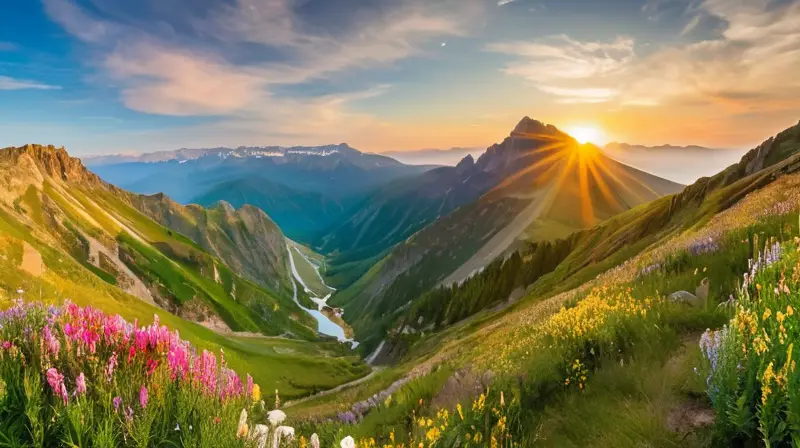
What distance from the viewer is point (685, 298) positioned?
8.90 meters

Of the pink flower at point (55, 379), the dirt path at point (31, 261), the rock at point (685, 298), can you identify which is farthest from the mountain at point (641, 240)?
the dirt path at point (31, 261)

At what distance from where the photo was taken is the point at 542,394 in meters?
7.03

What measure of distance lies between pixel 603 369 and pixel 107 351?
706 centimetres

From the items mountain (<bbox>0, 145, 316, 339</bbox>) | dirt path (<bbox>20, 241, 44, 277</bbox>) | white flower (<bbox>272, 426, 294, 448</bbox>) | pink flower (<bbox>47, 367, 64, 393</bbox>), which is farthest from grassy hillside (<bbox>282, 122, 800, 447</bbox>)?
dirt path (<bbox>20, 241, 44, 277</bbox>)

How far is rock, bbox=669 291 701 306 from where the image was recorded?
28.4 feet

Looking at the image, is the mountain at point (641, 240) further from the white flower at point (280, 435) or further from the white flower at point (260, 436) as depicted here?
the white flower at point (260, 436)

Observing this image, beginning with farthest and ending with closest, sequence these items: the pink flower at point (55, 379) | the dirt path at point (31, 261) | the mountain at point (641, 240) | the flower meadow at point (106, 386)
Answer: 1. the dirt path at point (31, 261)
2. the mountain at point (641, 240)
3. the pink flower at point (55, 379)
4. the flower meadow at point (106, 386)

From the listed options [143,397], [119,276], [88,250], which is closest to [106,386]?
[143,397]

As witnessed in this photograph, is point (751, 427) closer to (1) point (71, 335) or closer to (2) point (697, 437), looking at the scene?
(2) point (697, 437)

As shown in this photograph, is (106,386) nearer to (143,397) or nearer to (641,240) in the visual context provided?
(143,397)

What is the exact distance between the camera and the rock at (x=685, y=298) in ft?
28.4

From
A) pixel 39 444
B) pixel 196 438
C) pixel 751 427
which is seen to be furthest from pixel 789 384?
pixel 39 444

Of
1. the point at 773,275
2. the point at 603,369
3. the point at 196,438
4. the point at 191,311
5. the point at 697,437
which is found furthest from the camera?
the point at 191,311

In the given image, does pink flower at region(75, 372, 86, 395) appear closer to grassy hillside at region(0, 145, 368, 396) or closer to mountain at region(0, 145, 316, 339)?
grassy hillside at region(0, 145, 368, 396)
